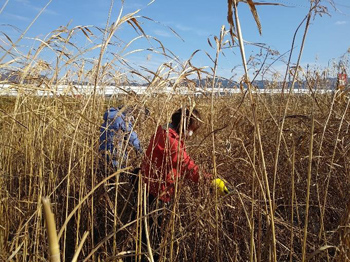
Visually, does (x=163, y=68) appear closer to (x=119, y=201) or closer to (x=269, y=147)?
(x=269, y=147)

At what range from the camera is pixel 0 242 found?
1430 mm

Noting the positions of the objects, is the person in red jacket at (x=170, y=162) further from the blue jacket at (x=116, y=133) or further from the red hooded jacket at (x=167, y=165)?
the blue jacket at (x=116, y=133)

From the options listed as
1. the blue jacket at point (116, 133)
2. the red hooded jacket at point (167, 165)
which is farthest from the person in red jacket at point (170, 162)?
the blue jacket at point (116, 133)

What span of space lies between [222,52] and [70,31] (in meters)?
0.80

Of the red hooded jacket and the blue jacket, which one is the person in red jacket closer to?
the red hooded jacket

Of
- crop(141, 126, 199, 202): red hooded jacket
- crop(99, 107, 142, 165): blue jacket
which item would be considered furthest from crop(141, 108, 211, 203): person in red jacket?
crop(99, 107, 142, 165): blue jacket

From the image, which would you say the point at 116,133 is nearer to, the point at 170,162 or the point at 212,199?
the point at 170,162

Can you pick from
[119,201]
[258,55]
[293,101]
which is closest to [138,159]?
[119,201]

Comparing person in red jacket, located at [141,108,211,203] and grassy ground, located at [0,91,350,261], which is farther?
person in red jacket, located at [141,108,211,203]

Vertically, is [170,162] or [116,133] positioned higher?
[116,133]

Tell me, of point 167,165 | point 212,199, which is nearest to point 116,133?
point 167,165

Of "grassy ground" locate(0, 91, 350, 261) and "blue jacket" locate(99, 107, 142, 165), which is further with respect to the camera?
"blue jacket" locate(99, 107, 142, 165)

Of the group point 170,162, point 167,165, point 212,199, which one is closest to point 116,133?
point 170,162

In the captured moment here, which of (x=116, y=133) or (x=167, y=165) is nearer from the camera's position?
(x=116, y=133)
